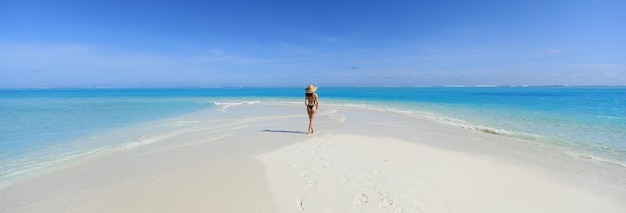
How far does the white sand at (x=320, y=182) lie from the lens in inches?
175

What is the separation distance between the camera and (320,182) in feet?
17.5

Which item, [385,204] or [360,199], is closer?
[385,204]

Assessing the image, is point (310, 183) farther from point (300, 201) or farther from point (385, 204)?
point (385, 204)

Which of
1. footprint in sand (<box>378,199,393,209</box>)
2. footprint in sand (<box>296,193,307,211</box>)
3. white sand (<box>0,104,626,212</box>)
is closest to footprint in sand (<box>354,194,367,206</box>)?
white sand (<box>0,104,626,212</box>)

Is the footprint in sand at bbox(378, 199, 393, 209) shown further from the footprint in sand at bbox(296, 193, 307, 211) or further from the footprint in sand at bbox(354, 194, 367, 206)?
the footprint in sand at bbox(296, 193, 307, 211)

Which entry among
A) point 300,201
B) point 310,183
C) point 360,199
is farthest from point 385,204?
point 310,183

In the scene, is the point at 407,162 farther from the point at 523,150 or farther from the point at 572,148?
the point at 572,148

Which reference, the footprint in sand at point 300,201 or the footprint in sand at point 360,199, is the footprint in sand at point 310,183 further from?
the footprint in sand at point 360,199

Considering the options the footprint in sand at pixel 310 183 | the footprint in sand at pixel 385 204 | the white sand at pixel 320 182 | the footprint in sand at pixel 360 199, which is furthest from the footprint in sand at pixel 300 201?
the footprint in sand at pixel 385 204

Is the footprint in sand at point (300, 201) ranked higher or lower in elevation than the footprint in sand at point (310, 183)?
lower

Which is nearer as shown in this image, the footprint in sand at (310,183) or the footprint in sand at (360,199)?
the footprint in sand at (360,199)

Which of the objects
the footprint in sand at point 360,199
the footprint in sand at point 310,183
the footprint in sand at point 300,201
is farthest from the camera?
the footprint in sand at point 310,183

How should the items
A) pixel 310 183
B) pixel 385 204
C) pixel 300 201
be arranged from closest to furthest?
pixel 385 204 < pixel 300 201 < pixel 310 183

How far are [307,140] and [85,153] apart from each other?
6.76 meters
